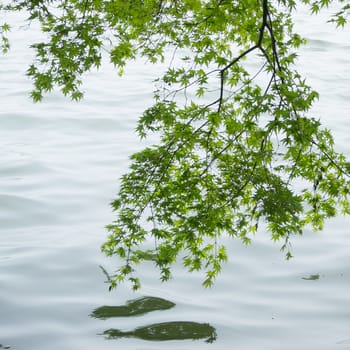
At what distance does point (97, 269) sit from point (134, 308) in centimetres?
134

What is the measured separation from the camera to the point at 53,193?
13078 millimetres

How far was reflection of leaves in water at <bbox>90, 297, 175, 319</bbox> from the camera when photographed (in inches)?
358

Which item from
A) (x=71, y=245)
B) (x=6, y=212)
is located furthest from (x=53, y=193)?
(x=71, y=245)

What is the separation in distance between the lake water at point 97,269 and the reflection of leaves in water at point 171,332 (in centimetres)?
7

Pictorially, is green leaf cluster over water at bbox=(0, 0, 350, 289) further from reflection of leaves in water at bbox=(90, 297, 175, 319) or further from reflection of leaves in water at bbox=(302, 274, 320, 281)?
reflection of leaves in water at bbox=(302, 274, 320, 281)

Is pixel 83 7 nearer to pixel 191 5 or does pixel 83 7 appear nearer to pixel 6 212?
pixel 191 5

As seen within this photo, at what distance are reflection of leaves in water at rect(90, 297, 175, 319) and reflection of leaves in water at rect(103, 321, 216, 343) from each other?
0.42m

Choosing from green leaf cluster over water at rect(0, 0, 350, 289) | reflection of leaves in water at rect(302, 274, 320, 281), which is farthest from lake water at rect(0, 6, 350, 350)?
green leaf cluster over water at rect(0, 0, 350, 289)

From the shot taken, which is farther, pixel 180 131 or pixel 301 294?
pixel 301 294

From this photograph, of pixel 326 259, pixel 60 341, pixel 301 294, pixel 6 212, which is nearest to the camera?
pixel 60 341

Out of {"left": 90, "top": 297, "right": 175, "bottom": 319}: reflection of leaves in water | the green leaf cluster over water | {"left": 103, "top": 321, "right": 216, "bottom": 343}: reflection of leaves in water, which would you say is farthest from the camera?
{"left": 90, "top": 297, "right": 175, "bottom": 319}: reflection of leaves in water

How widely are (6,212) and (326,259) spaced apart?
5496 mm

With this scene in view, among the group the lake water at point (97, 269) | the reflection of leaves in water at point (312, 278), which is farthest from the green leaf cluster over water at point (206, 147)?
the reflection of leaves in water at point (312, 278)

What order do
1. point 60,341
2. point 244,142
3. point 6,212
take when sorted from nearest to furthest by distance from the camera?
1. point 244,142
2. point 60,341
3. point 6,212
